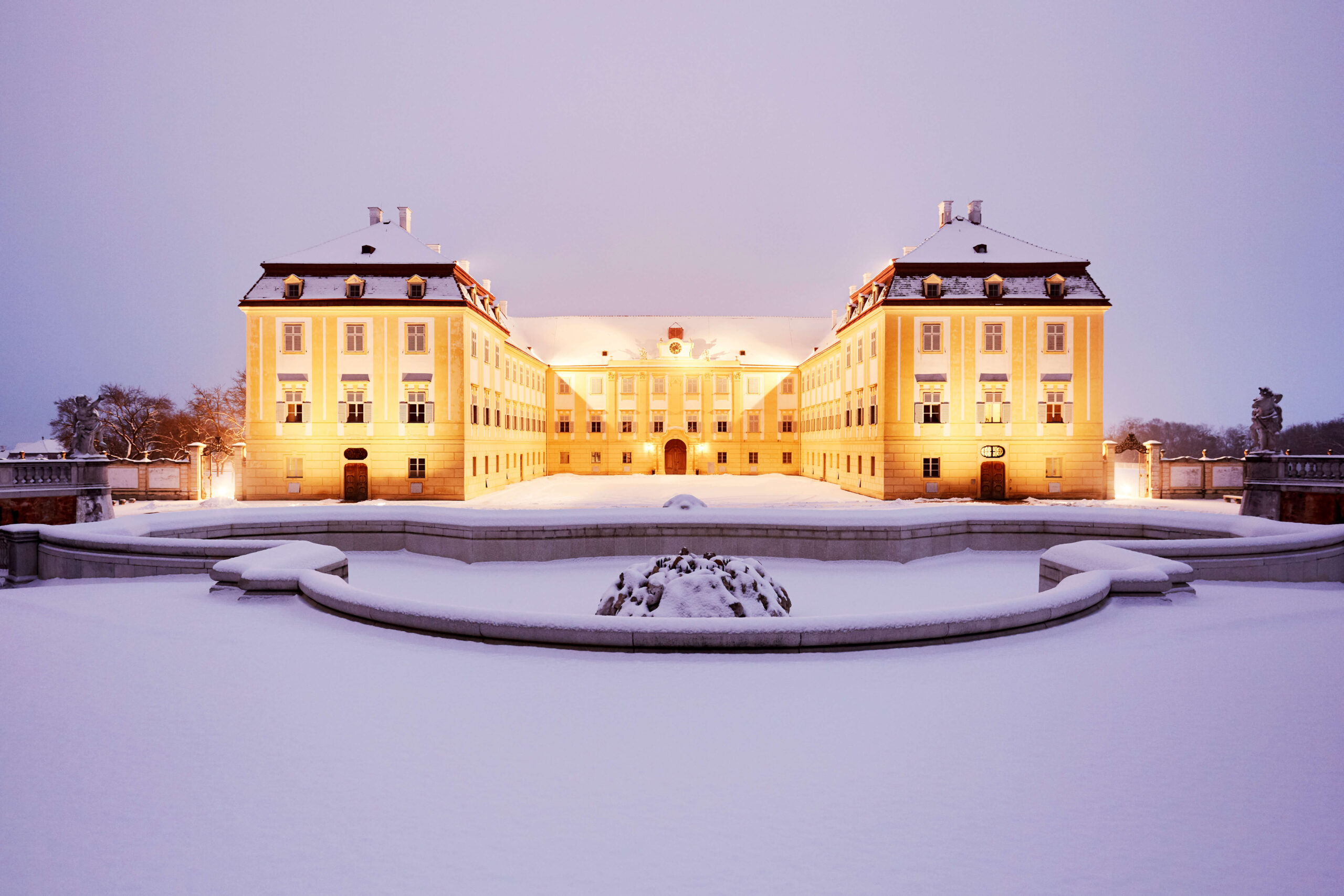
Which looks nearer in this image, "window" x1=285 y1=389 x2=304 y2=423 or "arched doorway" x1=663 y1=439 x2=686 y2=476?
"window" x1=285 y1=389 x2=304 y2=423

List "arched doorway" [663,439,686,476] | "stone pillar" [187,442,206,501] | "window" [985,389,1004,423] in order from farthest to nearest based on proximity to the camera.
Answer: "arched doorway" [663,439,686,476] < "window" [985,389,1004,423] < "stone pillar" [187,442,206,501]

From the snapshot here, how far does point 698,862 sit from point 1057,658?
15.8ft

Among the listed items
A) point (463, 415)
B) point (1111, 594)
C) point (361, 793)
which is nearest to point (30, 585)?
point (361, 793)

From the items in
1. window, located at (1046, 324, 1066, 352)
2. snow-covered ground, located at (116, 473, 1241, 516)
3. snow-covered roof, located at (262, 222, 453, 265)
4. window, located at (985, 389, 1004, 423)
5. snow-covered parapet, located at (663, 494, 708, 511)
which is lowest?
snow-covered ground, located at (116, 473, 1241, 516)

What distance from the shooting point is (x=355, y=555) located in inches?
602

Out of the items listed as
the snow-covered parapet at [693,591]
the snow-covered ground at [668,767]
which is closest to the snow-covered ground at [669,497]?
the snow-covered parapet at [693,591]

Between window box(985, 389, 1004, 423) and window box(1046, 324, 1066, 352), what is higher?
window box(1046, 324, 1066, 352)

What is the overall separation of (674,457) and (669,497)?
25746 mm

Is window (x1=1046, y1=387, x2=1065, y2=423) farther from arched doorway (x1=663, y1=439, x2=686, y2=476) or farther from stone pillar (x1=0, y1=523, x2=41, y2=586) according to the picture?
stone pillar (x1=0, y1=523, x2=41, y2=586)

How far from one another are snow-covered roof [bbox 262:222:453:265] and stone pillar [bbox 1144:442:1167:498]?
38.3 metres

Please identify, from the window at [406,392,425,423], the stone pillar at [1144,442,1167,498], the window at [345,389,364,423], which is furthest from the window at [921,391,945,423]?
the window at [345,389,364,423]

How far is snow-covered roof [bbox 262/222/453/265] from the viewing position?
3591 centimetres

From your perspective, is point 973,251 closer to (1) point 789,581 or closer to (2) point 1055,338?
(2) point 1055,338

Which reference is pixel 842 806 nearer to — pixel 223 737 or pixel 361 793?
pixel 361 793
